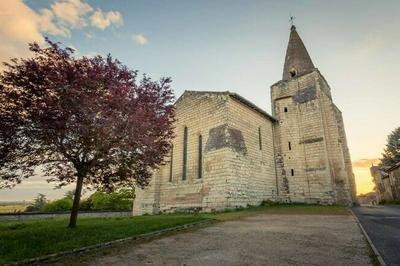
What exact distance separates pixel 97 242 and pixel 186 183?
12267mm

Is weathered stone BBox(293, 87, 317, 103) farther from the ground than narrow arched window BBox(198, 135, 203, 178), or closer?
farther from the ground

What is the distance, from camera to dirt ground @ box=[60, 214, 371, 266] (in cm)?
464

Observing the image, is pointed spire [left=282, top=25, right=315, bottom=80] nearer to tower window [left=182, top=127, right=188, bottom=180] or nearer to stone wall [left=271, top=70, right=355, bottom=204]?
stone wall [left=271, top=70, right=355, bottom=204]

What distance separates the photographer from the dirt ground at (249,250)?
4641 millimetres

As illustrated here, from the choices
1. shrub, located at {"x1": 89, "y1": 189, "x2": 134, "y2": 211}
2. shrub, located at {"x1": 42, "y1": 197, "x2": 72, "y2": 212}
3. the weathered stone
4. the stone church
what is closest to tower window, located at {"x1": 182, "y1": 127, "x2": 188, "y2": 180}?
the stone church

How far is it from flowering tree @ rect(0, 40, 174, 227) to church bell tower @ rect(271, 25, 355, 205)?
1677cm

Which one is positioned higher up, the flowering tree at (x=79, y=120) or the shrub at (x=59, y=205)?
the flowering tree at (x=79, y=120)

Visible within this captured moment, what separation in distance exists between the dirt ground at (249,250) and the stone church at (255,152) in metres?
8.84

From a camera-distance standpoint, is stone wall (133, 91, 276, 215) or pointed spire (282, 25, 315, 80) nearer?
stone wall (133, 91, 276, 215)

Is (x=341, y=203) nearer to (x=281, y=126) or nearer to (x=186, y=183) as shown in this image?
(x=281, y=126)

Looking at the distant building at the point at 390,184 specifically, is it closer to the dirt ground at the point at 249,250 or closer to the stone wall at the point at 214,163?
the stone wall at the point at 214,163

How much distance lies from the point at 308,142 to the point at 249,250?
19.5 m

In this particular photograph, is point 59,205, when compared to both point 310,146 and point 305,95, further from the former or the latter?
point 305,95

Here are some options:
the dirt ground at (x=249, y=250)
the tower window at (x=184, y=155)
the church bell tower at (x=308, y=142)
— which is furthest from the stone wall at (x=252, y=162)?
the dirt ground at (x=249, y=250)
